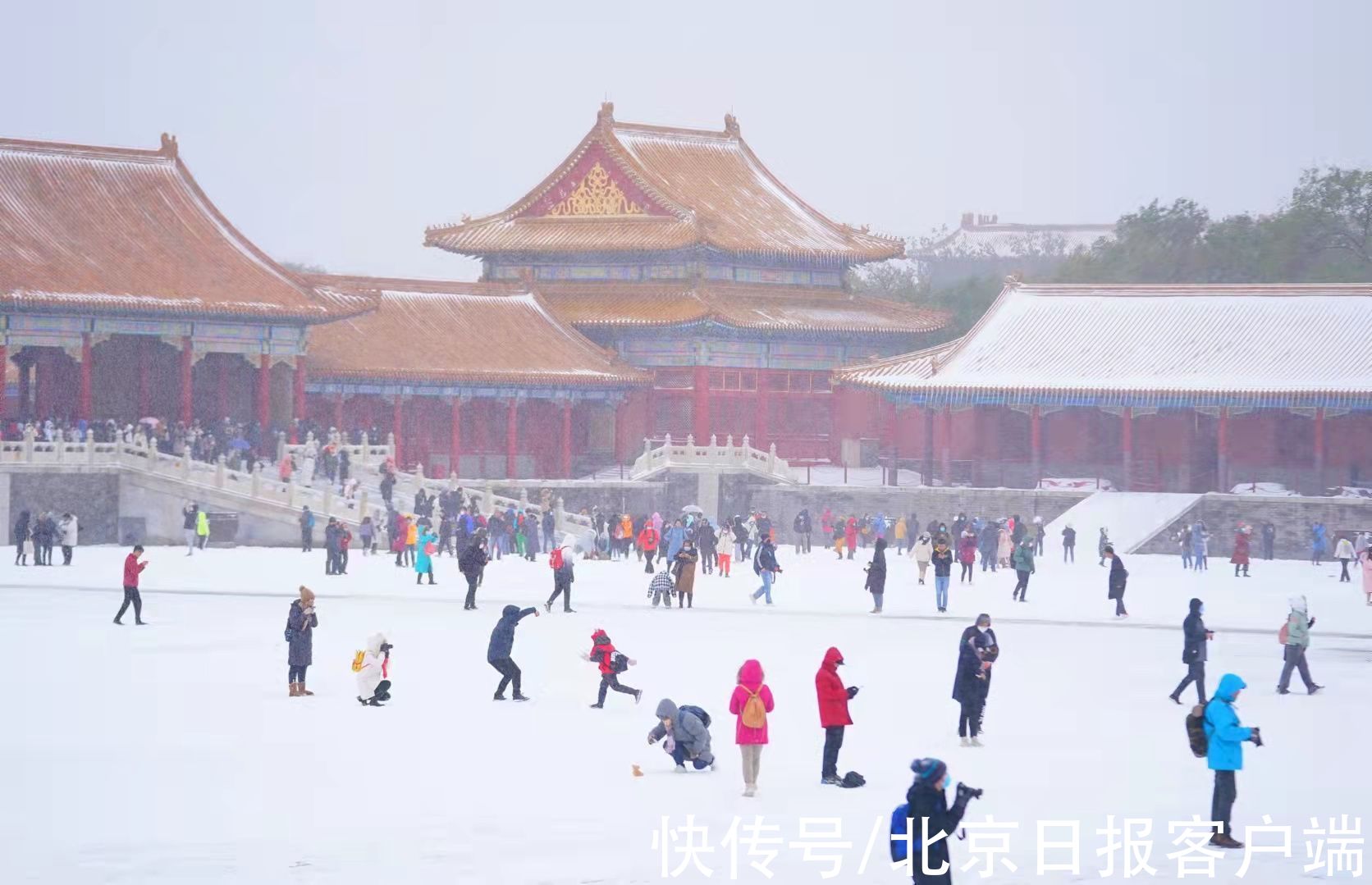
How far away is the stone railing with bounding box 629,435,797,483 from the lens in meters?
59.5

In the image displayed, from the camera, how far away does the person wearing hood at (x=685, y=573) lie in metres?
34.9

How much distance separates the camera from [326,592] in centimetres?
3734

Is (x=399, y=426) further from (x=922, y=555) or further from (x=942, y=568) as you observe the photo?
(x=942, y=568)

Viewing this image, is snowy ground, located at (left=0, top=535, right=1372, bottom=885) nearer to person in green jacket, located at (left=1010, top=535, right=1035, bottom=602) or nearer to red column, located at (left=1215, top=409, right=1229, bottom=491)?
person in green jacket, located at (left=1010, top=535, right=1035, bottom=602)

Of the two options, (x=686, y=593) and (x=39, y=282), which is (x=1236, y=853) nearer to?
(x=686, y=593)

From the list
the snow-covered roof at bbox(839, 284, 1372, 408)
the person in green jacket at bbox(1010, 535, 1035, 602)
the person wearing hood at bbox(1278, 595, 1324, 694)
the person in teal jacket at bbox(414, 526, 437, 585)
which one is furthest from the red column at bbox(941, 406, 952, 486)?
the person wearing hood at bbox(1278, 595, 1324, 694)

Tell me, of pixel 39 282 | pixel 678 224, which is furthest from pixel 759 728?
pixel 678 224

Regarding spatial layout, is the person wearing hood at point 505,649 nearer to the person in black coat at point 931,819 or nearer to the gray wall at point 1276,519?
the person in black coat at point 931,819

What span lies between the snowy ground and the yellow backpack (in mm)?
657

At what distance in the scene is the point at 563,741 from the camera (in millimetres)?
21312

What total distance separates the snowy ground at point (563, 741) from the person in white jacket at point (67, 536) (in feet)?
21.0

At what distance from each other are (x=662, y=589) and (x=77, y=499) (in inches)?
723

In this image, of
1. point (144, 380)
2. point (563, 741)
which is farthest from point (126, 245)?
point (563, 741)

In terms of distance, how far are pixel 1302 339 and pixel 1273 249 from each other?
26111 millimetres
